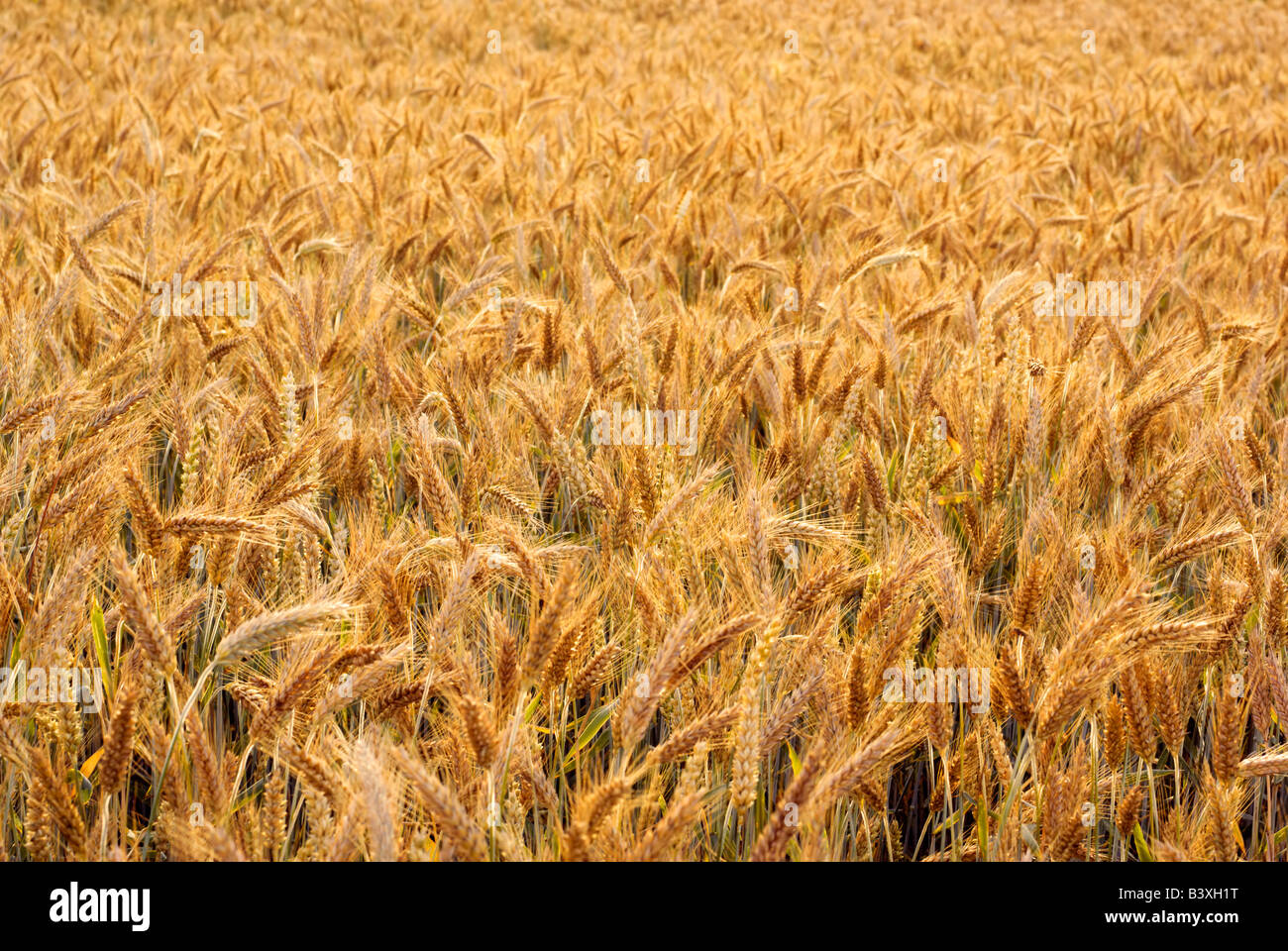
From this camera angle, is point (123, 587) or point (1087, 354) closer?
point (123, 587)

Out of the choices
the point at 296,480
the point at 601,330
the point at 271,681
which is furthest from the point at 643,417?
the point at 271,681

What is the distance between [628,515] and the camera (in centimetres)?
170

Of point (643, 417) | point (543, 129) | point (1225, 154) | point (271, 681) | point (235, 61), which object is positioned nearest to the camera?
point (271, 681)

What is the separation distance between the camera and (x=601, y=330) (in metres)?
2.53

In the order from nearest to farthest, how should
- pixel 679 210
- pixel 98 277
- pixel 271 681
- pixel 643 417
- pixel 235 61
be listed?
pixel 271 681, pixel 643 417, pixel 98 277, pixel 679 210, pixel 235 61

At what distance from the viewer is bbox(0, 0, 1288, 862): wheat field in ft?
3.99

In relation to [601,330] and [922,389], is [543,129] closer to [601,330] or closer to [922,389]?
[601,330]

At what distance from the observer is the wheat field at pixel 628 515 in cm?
121

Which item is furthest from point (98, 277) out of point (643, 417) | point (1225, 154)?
point (1225, 154)

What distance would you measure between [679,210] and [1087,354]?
1.53 m

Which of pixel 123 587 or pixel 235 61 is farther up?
pixel 235 61

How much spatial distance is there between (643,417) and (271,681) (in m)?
0.97
